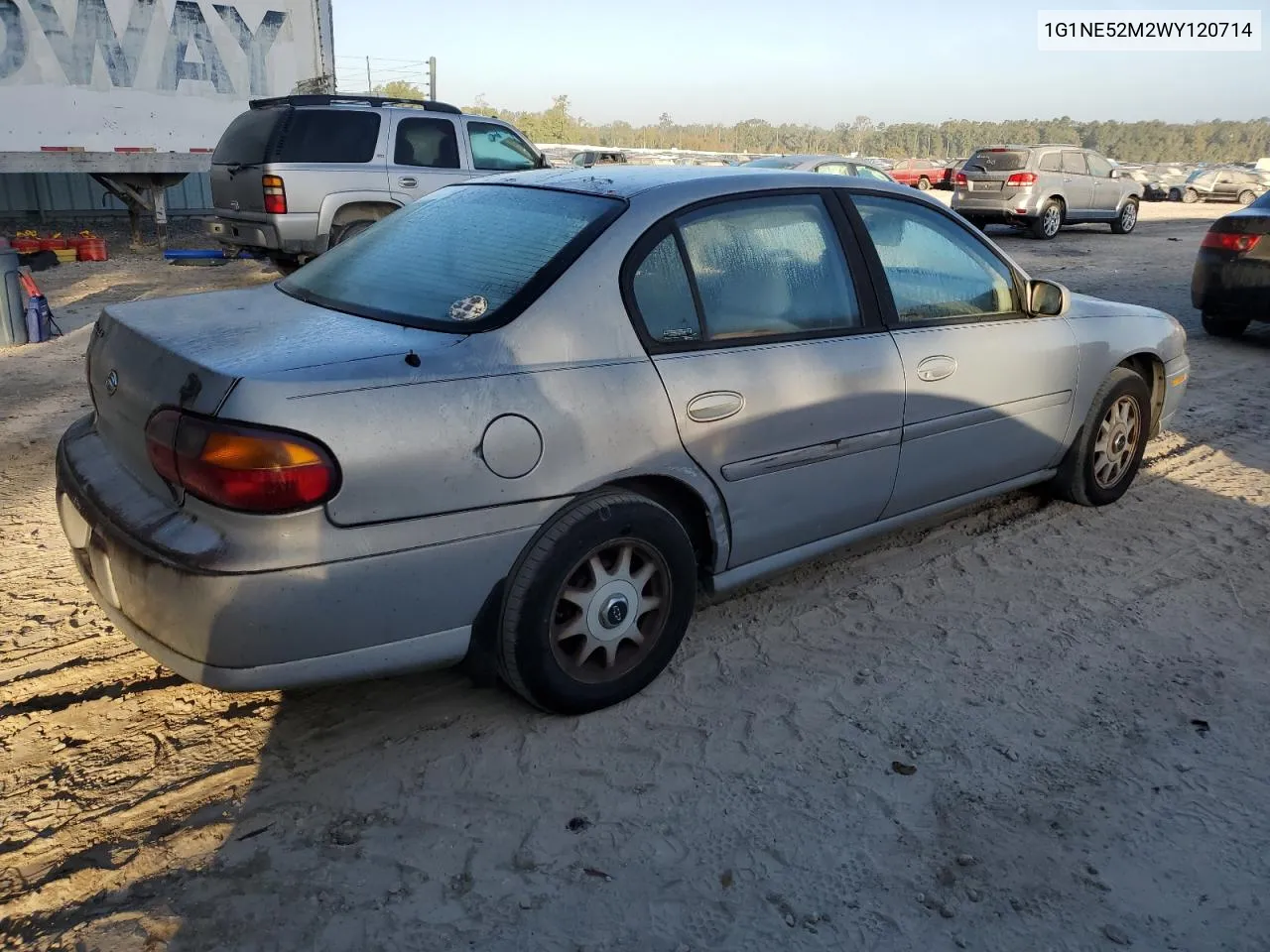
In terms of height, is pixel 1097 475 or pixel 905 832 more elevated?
pixel 1097 475

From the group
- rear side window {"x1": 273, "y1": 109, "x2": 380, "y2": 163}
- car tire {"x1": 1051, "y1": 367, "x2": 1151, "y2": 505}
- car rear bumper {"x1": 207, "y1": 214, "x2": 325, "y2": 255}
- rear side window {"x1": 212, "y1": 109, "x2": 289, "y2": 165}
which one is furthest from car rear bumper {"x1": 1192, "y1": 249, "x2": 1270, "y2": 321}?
rear side window {"x1": 212, "y1": 109, "x2": 289, "y2": 165}

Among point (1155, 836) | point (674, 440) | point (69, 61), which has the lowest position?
point (1155, 836)

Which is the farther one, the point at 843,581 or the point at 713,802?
the point at 843,581

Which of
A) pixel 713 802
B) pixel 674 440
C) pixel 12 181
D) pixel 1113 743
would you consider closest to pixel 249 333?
pixel 674 440

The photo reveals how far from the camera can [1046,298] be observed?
4.26 m

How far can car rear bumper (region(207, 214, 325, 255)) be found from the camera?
1034cm

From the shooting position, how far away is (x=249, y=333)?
9.55 ft

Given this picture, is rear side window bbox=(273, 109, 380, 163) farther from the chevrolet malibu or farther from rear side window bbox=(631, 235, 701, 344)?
rear side window bbox=(631, 235, 701, 344)

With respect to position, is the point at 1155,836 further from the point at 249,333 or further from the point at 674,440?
the point at 249,333

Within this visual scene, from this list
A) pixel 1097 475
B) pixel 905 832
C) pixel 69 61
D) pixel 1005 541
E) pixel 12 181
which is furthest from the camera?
pixel 12 181

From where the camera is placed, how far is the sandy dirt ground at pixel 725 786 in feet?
7.77

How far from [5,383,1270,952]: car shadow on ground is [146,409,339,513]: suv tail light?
87 cm

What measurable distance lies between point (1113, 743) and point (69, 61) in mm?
17025

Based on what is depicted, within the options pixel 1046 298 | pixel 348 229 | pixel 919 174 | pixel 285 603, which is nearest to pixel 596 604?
pixel 285 603
